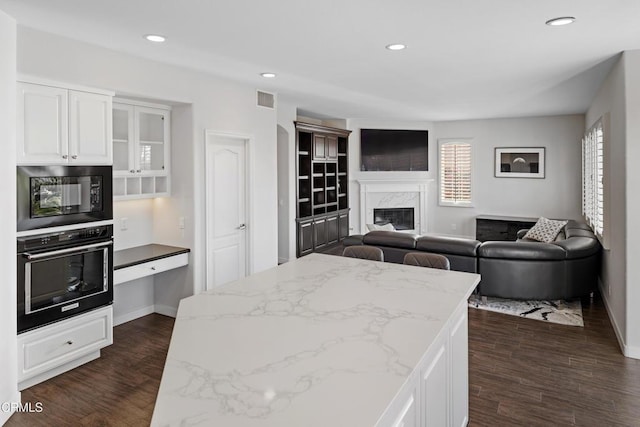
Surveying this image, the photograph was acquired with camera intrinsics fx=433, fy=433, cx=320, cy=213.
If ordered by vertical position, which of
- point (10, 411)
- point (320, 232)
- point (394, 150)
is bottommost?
point (10, 411)

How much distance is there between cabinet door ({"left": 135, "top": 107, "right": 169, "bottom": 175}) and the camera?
176 inches

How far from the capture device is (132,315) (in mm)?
4832

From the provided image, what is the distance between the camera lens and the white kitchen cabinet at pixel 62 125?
316 centimetres

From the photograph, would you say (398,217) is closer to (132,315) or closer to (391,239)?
(391,239)

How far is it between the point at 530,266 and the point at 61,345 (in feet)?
15.6

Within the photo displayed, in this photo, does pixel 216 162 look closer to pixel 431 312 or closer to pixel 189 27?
pixel 189 27

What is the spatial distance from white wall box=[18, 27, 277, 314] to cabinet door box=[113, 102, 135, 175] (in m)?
0.29

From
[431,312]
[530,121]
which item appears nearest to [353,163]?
[530,121]

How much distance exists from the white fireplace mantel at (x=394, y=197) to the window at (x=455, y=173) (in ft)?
1.26

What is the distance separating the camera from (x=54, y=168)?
3344 mm

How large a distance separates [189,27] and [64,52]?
110 centimetres

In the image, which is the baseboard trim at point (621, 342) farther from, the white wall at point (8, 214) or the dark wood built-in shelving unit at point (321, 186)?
the white wall at point (8, 214)

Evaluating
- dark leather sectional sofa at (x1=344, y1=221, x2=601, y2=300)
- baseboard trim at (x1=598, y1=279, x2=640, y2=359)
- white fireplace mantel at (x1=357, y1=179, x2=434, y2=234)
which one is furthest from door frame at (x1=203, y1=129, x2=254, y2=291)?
white fireplace mantel at (x1=357, y1=179, x2=434, y2=234)

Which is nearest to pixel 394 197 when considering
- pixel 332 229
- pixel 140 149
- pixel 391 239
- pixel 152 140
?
Result: pixel 332 229
